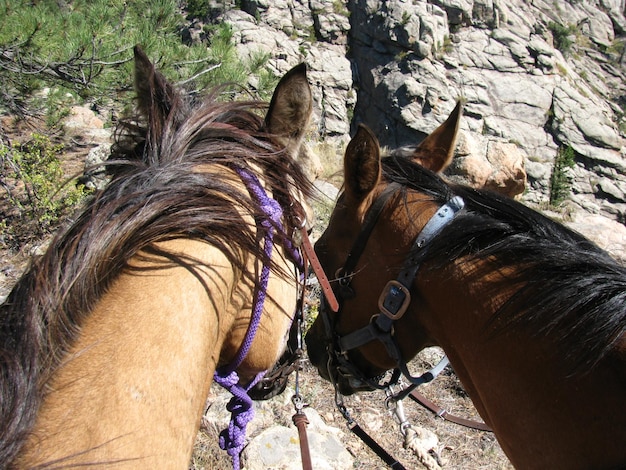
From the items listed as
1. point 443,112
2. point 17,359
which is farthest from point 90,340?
point 443,112

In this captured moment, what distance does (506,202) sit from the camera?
1300 millimetres

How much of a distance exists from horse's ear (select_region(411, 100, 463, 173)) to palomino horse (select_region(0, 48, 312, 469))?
68cm

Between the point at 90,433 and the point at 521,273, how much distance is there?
103cm

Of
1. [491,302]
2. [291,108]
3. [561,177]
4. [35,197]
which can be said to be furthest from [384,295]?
[561,177]

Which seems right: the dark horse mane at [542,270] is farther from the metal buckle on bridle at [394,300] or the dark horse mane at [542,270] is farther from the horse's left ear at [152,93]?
the horse's left ear at [152,93]

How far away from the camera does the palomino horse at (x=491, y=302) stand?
3.29 feet

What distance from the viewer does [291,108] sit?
1193 millimetres

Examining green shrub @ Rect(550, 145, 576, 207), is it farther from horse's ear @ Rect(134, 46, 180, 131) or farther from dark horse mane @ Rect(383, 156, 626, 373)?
horse's ear @ Rect(134, 46, 180, 131)

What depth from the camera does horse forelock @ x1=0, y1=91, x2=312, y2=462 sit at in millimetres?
794

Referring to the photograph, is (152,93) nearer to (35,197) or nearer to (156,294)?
(156,294)

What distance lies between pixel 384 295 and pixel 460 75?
111 ft

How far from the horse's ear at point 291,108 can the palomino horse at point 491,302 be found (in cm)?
21

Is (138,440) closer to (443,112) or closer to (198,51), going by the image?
(198,51)

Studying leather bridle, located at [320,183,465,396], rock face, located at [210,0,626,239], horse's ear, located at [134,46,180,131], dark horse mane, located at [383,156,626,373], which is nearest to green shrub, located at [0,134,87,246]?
horse's ear, located at [134,46,180,131]
